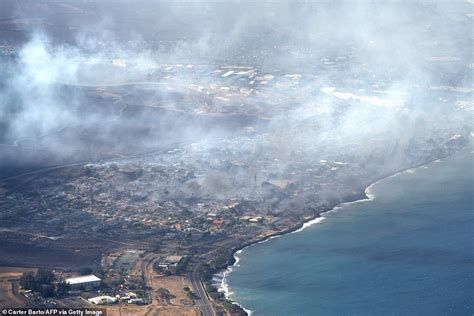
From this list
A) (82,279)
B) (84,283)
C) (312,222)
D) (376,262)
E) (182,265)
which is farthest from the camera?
(312,222)

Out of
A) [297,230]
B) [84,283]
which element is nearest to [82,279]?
[84,283]

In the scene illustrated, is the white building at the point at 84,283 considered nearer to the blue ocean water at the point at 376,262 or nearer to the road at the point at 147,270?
the road at the point at 147,270

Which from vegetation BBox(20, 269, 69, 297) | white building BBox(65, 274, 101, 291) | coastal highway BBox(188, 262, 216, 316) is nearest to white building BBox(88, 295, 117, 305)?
white building BBox(65, 274, 101, 291)

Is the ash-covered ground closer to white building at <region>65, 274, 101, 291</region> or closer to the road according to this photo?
the road

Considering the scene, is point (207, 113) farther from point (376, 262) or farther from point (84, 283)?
point (84, 283)

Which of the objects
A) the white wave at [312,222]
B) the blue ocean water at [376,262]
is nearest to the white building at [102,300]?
the blue ocean water at [376,262]

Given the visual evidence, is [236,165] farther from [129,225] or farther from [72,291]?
[72,291]
